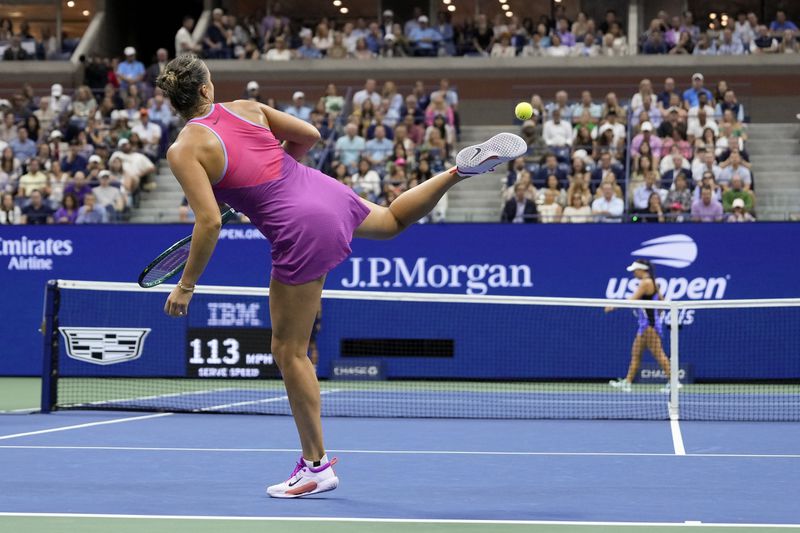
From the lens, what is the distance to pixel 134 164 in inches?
798

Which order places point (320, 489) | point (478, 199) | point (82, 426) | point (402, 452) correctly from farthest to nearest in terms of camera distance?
1. point (478, 199)
2. point (82, 426)
3. point (402, 452)
4. point (320, 489)

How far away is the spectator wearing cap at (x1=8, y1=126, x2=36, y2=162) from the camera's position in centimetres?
2091

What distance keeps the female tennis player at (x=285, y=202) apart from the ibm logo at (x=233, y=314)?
32.9ft

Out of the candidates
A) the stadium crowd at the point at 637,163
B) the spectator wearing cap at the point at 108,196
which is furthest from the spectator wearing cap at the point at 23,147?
the stadium crowd at the point at 637,163

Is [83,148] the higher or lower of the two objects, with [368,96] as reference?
lower

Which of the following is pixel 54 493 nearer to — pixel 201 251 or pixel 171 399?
pixel 201 251

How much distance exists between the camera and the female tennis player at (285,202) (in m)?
5.95

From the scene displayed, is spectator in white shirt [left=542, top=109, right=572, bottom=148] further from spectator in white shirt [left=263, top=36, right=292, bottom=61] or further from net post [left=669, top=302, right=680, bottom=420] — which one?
net post [left=669, top=302, right=680, bottom=420]

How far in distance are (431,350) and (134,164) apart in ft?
21.9

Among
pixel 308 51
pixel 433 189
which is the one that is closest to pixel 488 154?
pixel 433 189

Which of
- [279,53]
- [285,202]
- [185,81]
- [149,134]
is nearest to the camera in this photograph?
[185,81]

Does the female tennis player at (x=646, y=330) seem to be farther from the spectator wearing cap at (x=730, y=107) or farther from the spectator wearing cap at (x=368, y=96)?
the spectator wearing cap at (x=368, y=96)

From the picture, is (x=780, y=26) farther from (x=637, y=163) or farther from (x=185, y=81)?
(x=185, y=81)

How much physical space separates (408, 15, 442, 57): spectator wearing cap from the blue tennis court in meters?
14.8
